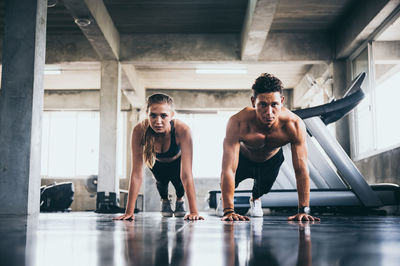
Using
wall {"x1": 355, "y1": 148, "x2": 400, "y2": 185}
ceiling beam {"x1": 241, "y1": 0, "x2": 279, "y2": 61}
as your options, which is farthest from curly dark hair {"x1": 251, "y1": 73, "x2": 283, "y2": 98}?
wall {"x1": 355, "y1": 148, "x2": 400, "y2": 185}

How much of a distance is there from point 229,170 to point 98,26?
5.26 m

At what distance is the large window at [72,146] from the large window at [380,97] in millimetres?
8060

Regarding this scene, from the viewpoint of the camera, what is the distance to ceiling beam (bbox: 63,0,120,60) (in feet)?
22.1

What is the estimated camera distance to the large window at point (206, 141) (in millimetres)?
13734

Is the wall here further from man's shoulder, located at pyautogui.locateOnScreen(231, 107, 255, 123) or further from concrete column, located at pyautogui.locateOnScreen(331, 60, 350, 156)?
man's shoulder, located at pyautogui.locateOnScreen(231, 107, 255, 123)

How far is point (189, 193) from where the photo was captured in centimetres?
329

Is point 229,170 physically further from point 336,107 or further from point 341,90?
point 341,90

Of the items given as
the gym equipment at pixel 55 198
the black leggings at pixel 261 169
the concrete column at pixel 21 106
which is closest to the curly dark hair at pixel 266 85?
the black leggings at pixel 261 169

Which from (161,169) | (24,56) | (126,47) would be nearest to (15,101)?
(24,56)

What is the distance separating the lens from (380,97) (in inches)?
294

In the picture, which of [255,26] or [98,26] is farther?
[98,26]

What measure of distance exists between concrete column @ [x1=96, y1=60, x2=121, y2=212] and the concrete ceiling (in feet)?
1.18

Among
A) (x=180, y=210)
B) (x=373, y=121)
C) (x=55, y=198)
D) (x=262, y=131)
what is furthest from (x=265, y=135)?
(x=55, y=198)

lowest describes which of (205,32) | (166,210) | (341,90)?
(166,210)
